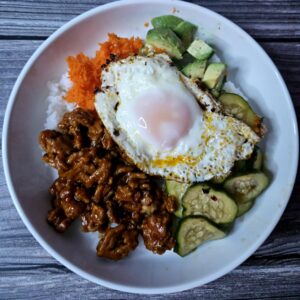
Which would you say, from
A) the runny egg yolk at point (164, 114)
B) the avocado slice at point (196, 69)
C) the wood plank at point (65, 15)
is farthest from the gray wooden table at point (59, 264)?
the runny egg yolk at point (164, 114)

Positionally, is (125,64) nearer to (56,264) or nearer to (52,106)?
(52,106)

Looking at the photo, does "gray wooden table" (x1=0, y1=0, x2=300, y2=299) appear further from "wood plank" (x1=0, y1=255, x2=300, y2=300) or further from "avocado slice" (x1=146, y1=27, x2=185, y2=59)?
"avocado slice" (x1=146, y1=27, x2=185, y2=59)

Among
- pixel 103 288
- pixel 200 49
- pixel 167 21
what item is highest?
pixel 167 21

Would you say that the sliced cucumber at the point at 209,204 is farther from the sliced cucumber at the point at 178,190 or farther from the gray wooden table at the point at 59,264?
the gray wooden table at the point at 59,264

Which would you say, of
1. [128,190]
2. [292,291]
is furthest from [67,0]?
[292,291]

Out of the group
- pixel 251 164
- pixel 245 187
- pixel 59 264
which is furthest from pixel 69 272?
pixel 251 164

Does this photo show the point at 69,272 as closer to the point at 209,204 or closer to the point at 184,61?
the point at 209,204

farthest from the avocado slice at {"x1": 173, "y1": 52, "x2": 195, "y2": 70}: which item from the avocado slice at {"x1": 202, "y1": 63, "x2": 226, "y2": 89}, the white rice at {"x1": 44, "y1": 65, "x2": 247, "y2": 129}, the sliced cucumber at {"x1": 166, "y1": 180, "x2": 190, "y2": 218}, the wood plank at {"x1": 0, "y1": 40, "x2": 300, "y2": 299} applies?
the sliced cucumber at {"x1": 166, "y1": 180, "x2": 190, "y2": 218}
